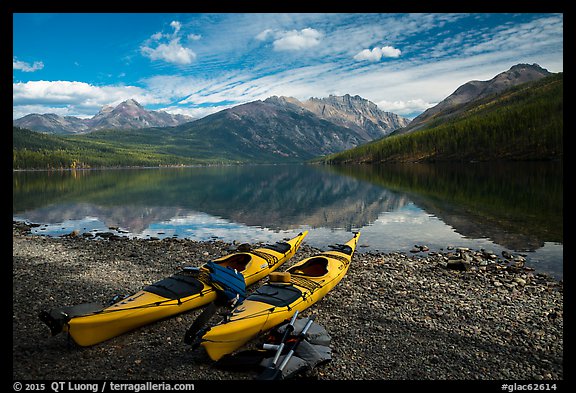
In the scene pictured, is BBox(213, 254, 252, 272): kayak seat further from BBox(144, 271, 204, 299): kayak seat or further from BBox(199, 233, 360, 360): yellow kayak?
BBox(144, 271, 204, 299): kayak seat

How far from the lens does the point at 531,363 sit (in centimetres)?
927

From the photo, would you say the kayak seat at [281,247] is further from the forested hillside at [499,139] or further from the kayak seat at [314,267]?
the forested hillside at [499,139]

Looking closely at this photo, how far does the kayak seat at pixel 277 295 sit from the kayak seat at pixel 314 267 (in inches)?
103

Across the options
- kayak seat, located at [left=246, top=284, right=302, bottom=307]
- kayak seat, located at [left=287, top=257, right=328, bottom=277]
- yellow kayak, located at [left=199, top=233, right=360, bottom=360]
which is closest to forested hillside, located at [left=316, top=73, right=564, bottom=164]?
kayak seat, located at [left=287, top=257, right=328, bottom=277]

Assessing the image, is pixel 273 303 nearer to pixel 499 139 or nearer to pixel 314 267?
pixel 314 267

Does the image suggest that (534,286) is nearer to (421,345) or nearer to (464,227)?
(421,345)

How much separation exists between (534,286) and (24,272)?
23.7 meters

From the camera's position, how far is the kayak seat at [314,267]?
15.5 m

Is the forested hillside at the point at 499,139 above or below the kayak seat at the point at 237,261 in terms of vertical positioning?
above

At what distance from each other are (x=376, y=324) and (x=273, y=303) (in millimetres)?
3563

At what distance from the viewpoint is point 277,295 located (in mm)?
11945

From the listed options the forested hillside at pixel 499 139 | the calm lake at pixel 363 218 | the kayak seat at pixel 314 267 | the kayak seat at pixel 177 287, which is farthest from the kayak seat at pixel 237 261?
the forested hillside at pixel 499 139

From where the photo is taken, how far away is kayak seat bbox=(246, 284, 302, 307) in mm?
11419

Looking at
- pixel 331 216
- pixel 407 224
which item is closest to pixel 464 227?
pixel 407 224
